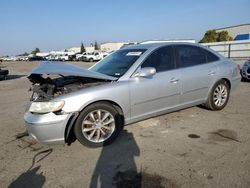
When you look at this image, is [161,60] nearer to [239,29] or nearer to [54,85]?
[54,85]

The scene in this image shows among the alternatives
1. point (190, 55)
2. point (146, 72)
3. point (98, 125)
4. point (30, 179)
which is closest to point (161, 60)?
point (146, 72)

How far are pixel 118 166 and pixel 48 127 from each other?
1.15m

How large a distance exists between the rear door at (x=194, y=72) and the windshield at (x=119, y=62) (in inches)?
35.1

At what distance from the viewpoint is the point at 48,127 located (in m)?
3.55

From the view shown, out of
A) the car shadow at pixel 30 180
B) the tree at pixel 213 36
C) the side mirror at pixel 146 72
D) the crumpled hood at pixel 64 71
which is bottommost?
the car shadow at pixel 30 180

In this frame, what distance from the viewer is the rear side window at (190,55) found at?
4879mm

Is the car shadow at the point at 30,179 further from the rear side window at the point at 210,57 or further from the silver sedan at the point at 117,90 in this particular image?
the rear side window at the point at 210,57

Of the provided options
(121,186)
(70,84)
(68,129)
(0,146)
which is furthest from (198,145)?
(0,146)

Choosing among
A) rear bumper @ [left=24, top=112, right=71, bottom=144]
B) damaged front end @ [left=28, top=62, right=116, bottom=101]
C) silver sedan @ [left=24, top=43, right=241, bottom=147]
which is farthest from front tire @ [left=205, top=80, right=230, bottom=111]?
rear bumper @ [left=24, top=112, right=71, bottom=144]

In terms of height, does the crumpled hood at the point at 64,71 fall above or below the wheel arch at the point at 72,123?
above

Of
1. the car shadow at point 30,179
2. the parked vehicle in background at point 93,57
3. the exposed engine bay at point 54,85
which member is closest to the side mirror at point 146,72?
the exposed engine bay at point 54,85

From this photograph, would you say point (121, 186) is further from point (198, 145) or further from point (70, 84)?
point (70, 84)

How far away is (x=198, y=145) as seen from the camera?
3.86m

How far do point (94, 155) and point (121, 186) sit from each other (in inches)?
37.3
